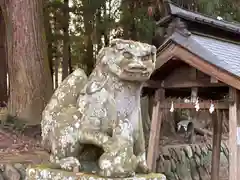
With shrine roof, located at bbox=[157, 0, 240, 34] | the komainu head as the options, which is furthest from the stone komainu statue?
shrine roof, located at bbox=[157, 0, 240, 34]

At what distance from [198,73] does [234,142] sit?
3.73 ft

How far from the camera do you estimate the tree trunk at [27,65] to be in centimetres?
812

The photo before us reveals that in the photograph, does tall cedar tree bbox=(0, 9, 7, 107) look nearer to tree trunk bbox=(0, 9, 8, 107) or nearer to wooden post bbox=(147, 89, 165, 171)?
tree trunk bbox=(0, 9, 8, 107)

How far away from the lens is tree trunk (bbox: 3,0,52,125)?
26.7 ft

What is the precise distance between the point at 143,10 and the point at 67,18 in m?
3.75

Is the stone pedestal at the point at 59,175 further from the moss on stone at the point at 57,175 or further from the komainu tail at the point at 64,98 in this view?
the komainu tail at the point at 64,98

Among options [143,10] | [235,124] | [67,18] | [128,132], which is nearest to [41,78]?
[143,10]

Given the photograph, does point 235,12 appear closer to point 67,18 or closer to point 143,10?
point 143,10

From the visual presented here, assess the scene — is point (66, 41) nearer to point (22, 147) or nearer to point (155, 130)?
point (22, 147)

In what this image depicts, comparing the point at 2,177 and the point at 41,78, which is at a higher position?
the point at 41,78

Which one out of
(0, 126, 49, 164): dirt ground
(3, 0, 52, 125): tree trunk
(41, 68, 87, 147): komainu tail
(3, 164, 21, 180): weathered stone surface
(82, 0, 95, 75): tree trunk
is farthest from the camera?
(82, 0, 95, 75): tree trunk

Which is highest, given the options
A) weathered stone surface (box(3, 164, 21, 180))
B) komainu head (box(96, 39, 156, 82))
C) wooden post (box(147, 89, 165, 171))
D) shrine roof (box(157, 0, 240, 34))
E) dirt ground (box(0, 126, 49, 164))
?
shrine roof (box(157, 0, 240, 34))

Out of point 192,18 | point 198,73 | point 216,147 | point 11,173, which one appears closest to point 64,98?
point 198,73

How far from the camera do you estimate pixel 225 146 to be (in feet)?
36.9
